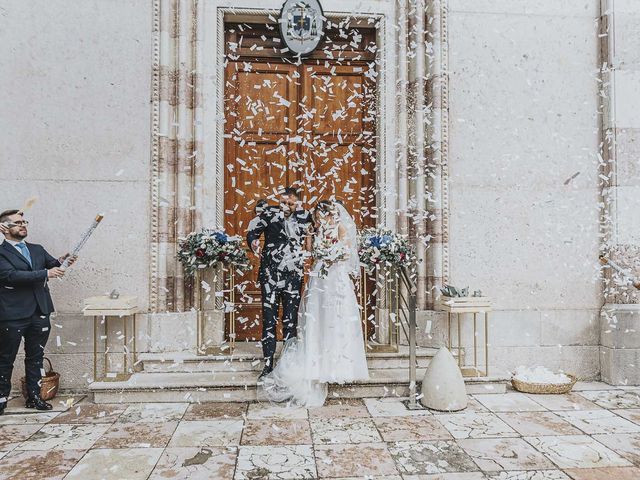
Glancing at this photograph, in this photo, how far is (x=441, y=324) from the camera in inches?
214

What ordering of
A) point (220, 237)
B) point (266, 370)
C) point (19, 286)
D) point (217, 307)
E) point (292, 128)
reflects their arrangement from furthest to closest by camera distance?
point (292, 128)
point (217, 307)
point (220, 237)
point (266, 370)
point (19, 286)

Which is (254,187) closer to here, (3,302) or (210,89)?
Result: (210,89)

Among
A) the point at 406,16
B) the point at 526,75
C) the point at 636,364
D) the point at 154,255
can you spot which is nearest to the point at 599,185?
the point at 526,75

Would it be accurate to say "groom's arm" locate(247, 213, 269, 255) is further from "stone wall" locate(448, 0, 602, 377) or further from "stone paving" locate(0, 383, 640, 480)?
"stone wall" locate(448, 0, 602, 377)

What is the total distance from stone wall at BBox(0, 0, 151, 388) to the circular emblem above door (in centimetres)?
145

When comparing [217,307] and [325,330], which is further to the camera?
[217,307]

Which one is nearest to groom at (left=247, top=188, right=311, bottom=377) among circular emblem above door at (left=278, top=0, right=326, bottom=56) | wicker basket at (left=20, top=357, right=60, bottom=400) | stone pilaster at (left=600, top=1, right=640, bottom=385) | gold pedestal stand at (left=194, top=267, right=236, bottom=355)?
gold pedestal stand at (left=194, top=267, right=236, bottom=355)

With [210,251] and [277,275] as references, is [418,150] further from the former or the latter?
[210,251]

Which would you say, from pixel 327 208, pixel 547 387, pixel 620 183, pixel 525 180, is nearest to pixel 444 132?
pixel 525 180

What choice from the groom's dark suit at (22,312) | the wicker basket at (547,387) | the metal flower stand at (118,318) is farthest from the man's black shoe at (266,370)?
the wicker basket at (547,387)

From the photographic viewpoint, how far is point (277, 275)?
477cm

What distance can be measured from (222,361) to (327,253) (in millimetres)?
1510

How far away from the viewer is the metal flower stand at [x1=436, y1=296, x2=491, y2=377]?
16.5 ft

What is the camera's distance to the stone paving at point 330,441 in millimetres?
3170
